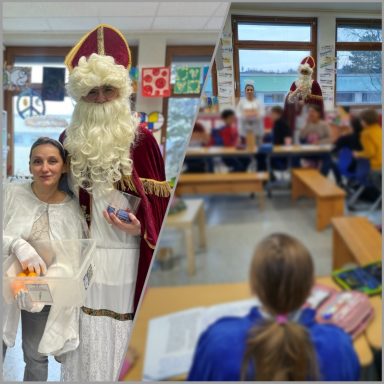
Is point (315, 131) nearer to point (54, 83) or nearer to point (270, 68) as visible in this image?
point (270, 68)

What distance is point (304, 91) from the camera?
102 cm

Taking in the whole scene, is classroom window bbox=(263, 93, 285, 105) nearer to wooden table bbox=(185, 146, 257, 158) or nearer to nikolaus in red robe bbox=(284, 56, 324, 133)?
nikolaus in red robe bbox=(284, 56, 324, 133)

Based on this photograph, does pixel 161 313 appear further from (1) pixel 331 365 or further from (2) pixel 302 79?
(2) pixel 302 79

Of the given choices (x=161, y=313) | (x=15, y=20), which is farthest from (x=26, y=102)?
(x=161, y=313)

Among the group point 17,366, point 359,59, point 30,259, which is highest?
point 359,59

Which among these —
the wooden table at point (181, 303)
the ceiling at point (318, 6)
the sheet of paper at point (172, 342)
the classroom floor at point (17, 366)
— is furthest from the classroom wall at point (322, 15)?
the classroom floor at point (17, 366)

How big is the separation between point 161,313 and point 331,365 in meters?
0.36

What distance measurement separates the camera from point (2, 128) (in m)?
1.04

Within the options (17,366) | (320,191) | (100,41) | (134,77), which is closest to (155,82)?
(134,77)

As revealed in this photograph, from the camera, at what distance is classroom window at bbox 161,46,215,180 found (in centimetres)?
104

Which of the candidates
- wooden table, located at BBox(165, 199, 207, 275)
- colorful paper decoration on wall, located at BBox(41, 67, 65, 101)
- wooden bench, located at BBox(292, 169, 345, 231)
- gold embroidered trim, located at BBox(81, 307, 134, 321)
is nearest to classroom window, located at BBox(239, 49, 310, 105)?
wooden bench, located at BBox(292, 169, 345, 231)

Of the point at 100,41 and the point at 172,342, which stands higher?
the point at 100,41

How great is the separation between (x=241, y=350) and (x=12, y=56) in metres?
0.85

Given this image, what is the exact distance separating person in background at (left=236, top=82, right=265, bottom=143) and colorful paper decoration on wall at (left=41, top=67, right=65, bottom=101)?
43cm
